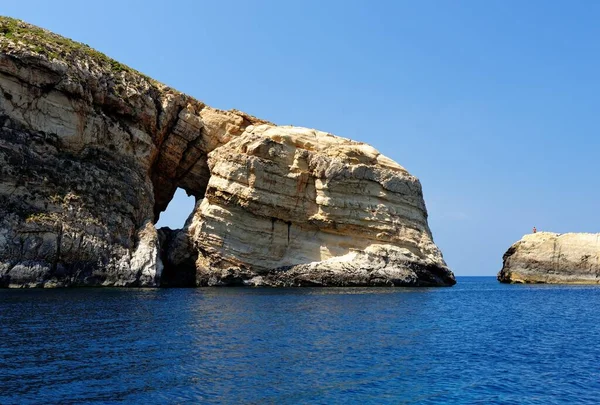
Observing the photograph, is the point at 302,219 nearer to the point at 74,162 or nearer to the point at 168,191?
the point at 168,191

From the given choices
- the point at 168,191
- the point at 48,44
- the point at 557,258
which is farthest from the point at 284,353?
the point at 557,258

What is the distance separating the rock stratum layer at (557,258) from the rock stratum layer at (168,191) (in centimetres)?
2375

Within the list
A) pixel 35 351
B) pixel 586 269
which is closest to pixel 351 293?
pixel 35 351

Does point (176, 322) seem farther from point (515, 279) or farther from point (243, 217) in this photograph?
point (515, 279)

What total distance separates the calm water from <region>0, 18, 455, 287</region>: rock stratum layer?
12.9 meters

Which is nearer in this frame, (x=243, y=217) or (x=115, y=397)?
(x=115, y=397)

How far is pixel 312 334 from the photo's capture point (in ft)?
96.5

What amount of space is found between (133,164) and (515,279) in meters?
68.2

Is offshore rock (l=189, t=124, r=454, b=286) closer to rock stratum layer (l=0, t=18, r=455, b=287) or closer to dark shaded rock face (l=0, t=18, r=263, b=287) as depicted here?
rock stratum layer (l=0, t=18, r=455, b=287)

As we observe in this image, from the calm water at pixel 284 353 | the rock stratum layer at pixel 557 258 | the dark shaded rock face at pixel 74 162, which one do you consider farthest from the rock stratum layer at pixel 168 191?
the rock stratum layer at pixel 557 258

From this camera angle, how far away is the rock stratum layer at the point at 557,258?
84688mm

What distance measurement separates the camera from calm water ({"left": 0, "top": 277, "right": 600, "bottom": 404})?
17969 mm

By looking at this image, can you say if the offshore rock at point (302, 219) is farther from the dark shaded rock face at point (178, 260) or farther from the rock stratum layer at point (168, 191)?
the dark shaded rock face at point (178, 260)

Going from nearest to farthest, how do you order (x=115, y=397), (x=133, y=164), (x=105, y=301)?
(x=115, y=397)
(x=105, y=301)
(x=133, y=164)
